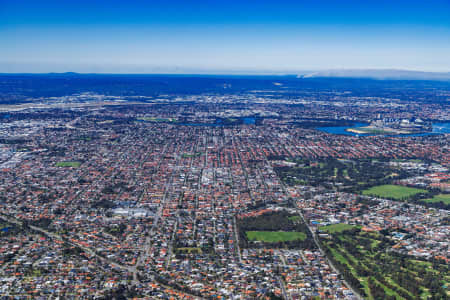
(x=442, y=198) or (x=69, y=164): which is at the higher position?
(x=69, y=164)

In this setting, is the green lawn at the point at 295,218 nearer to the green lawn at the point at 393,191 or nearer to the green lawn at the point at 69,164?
the green lawn at the point at 393,191

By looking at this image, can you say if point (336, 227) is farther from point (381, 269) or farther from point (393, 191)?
point (393, 191)

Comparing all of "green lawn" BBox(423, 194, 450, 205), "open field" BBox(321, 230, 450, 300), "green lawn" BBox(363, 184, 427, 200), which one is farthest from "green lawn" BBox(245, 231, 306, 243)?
"green lawn" BBox(423, 194, 450, 205)

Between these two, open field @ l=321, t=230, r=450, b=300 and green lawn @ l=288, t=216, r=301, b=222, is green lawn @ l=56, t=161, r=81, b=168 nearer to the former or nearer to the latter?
green lawn @ l=288, t=216, r=301, b=222

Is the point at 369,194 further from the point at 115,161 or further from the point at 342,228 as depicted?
the point at 115,161

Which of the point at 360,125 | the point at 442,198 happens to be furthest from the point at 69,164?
the point at 360,125
